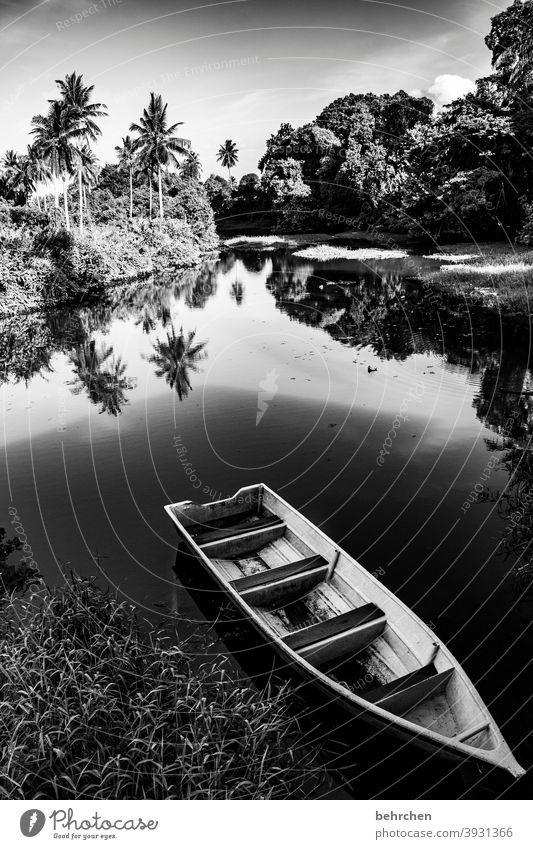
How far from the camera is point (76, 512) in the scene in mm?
11633

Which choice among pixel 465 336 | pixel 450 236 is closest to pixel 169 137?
pixel 450 236

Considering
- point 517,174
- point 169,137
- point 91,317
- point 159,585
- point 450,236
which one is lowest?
point 159,585

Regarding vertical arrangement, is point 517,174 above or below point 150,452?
above

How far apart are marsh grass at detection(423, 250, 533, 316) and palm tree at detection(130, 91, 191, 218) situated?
33.9 metres

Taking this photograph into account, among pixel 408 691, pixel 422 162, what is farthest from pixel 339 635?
pixel 422 162

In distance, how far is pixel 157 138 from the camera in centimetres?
5822

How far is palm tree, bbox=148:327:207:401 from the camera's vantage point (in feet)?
67.3

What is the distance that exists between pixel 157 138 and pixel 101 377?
4629cm

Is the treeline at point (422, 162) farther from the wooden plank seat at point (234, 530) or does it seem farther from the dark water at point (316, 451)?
the wooden plank seat at point (234, 530)

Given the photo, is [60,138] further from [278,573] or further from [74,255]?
[278,573]

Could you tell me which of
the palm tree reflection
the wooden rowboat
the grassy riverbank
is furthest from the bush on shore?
the wooden rowboat

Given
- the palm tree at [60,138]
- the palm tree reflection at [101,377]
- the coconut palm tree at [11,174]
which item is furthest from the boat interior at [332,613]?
the coconut palm tree at [11,174]
